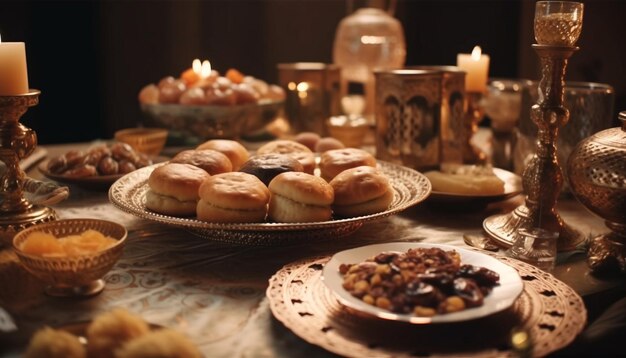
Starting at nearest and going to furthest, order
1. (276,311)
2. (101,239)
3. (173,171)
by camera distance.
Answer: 1. (276,311)
2. (101,239)
3. (173,171)

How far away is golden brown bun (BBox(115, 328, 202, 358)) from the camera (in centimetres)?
72

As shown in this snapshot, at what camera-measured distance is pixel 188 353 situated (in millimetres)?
743

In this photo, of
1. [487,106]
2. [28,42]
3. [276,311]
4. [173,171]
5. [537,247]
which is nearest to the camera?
[276,311]

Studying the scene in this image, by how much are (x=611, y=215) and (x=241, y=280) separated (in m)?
0.70

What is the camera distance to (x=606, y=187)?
1.17m

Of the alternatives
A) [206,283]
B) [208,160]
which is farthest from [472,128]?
[206,283]

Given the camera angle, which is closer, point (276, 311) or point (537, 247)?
point (276, 311)

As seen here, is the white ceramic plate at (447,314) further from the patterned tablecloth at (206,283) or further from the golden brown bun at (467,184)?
the golden brown bun at (467,184)

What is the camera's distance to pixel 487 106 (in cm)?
213

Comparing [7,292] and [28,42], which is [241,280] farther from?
[28,42]

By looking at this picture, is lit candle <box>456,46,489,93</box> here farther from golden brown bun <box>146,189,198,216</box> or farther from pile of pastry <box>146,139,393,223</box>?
golden brown bun <box>146,189,198,216</box>

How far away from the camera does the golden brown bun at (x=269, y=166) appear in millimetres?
1346

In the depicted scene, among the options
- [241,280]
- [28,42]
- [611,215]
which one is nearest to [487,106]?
[611,215]

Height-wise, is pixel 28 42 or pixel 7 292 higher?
pixel 28 42
